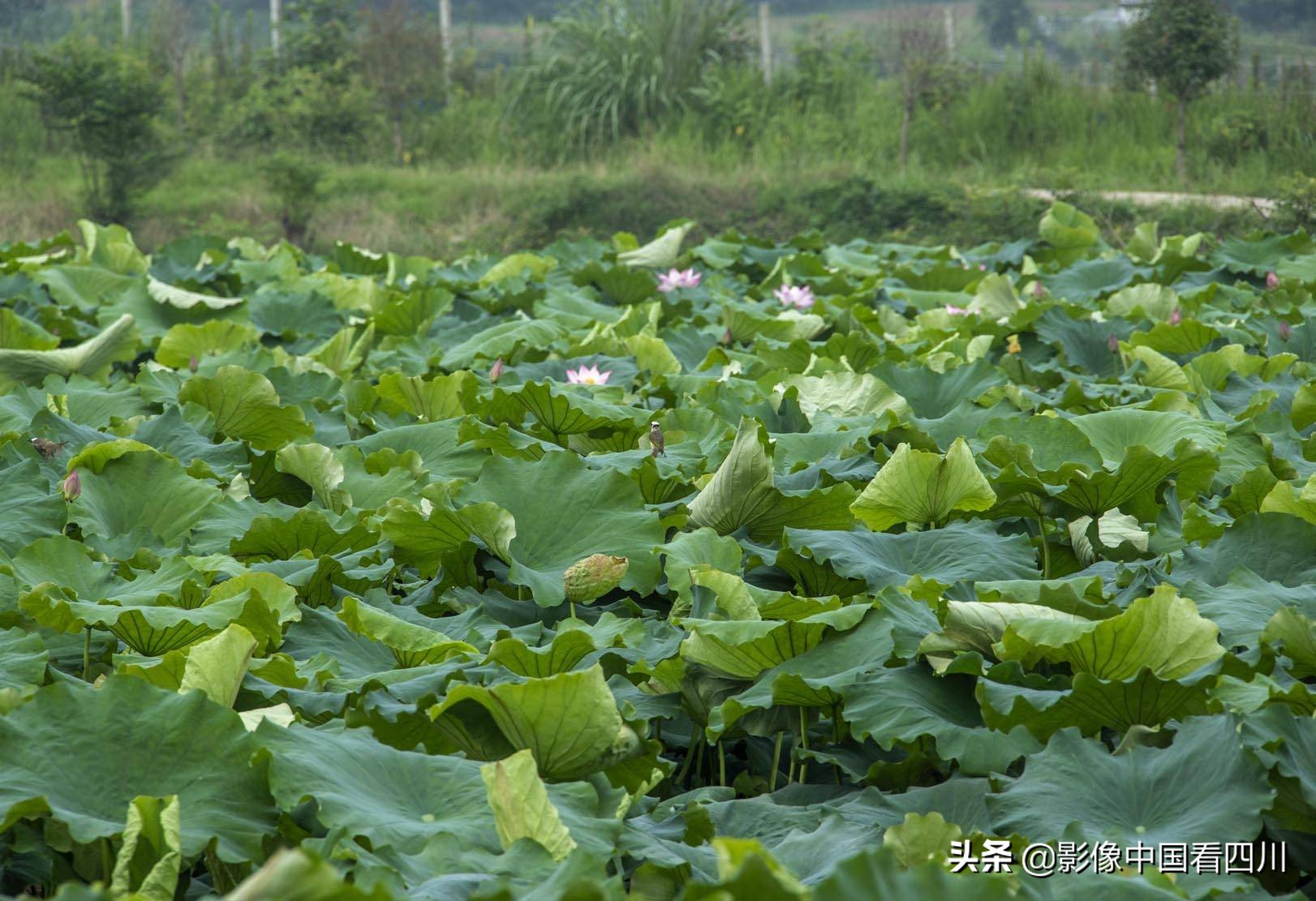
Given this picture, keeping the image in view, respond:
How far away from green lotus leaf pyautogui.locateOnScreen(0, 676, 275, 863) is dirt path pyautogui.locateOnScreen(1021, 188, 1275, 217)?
10.3m

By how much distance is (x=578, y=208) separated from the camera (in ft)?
42.0

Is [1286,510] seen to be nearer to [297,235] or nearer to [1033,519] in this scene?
[1033,519]

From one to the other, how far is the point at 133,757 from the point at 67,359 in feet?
6.49

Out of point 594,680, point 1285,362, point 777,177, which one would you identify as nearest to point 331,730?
point 594,680

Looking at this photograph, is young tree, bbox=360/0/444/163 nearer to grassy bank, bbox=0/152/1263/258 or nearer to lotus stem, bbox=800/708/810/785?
grassy bank, bbox=0/152/1263/258

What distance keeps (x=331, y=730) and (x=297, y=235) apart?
12.9 meters

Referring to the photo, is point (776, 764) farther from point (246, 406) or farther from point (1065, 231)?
point (1065, 231)

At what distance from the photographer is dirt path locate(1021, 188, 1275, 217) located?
10.6 metres

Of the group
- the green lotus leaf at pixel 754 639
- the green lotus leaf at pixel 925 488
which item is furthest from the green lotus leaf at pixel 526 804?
the green lotus leaf at pixel 925 488

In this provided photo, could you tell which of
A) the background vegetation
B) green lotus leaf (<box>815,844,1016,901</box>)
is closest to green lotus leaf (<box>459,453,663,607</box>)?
green lotus leaf (<box>815,844,1016,901</box>)

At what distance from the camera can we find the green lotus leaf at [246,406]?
2.39 metres

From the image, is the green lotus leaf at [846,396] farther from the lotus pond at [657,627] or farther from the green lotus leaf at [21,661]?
the green lotus leaf at [21,661]

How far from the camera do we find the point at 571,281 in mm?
4465

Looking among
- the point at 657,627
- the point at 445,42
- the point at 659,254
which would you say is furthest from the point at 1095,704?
the point at 445,42
